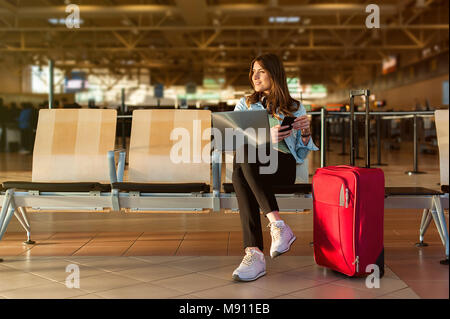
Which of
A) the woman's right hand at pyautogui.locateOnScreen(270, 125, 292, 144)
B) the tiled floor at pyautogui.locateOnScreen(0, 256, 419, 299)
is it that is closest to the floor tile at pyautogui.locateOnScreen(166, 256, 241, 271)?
the tiled floor at pyautogui.locateOnScreen(0, 256, 419, 299)

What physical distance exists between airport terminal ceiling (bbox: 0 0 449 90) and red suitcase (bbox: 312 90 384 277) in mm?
6475

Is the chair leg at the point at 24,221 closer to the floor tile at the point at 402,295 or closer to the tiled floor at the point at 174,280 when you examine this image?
the tiled floor at the point at 174,280

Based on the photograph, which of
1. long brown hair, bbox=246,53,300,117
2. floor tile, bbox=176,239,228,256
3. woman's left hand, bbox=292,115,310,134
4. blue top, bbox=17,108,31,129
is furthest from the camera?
blue top, bbox=17,108,31,129

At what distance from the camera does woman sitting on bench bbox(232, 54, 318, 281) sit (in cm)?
255

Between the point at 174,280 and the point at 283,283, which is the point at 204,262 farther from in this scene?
the point at 283,283

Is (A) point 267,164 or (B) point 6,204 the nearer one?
(A) point 267,164

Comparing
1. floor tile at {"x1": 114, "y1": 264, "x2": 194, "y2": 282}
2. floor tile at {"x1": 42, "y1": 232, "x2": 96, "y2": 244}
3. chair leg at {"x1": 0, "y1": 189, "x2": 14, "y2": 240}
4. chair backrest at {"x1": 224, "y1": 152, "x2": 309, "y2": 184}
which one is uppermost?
chair backrest at {"x1": 224, "y1": 152, "x2": 309, "y2": 184}

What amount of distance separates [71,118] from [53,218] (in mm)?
1092

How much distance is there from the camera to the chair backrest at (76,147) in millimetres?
3369

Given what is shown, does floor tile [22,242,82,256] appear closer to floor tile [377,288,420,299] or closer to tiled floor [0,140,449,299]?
tiled floor [0,140,449,299]

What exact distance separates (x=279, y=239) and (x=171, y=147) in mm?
1072

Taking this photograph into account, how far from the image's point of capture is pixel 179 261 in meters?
2.91

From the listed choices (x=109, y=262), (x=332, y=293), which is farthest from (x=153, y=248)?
(x=332, y=293)
